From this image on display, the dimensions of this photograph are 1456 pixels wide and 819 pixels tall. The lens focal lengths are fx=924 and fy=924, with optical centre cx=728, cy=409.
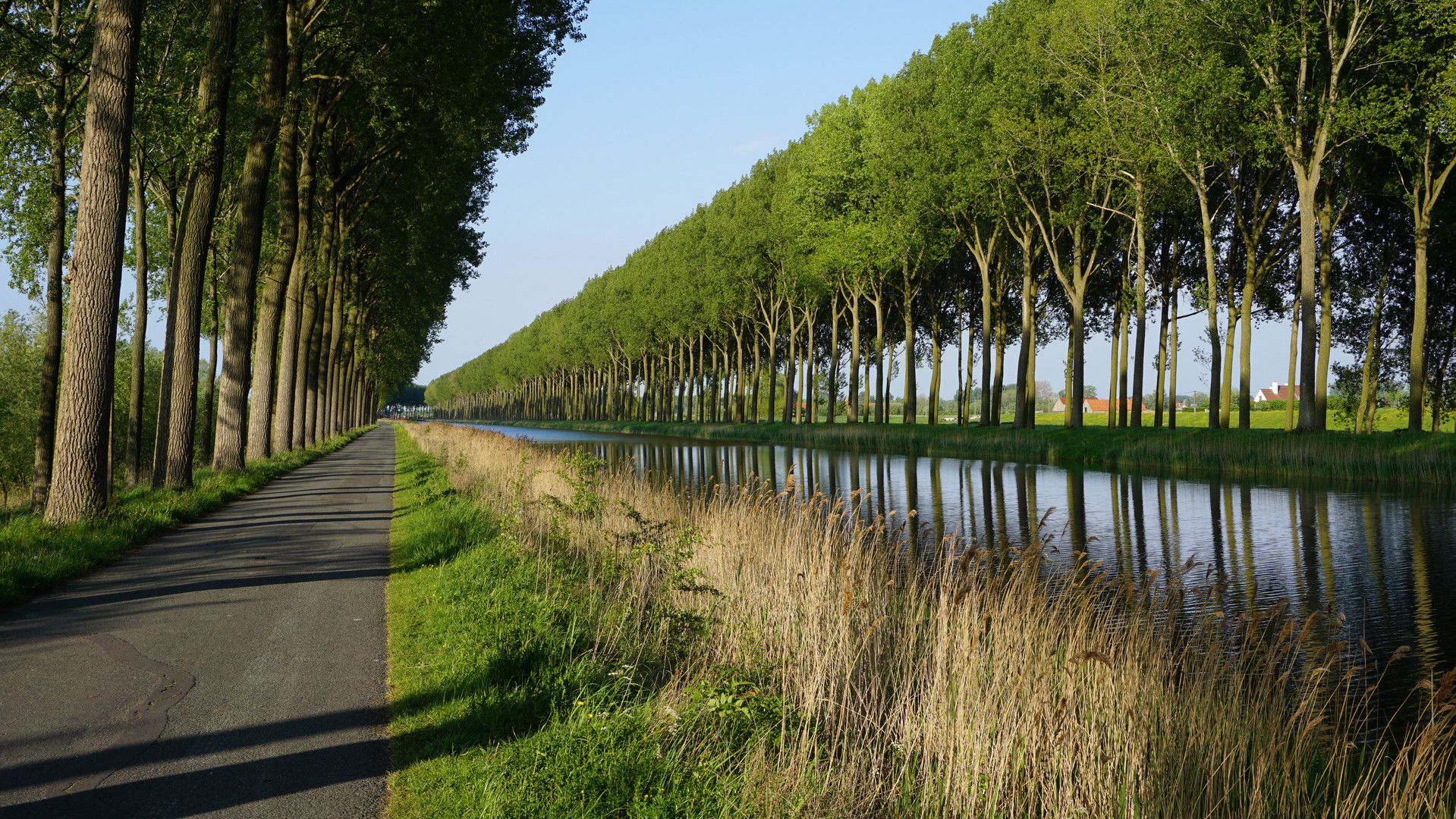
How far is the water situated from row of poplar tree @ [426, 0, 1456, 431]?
7.47 meters

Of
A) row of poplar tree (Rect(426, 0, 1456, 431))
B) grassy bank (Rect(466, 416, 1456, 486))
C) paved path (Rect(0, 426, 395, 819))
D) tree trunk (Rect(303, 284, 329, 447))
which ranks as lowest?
paved path (Rect(0, 426, 395, 819))

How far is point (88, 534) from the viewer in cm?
1141

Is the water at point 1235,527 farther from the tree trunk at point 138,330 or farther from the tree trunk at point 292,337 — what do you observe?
the tree trunk at point 292,337

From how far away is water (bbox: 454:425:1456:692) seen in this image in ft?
31.8

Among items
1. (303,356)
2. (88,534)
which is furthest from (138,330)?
(303,356)

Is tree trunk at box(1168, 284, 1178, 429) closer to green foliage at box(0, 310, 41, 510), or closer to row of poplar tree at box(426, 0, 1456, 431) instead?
row of poplar tree at box(426, 0, 1456, 431)

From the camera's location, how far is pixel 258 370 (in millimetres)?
24875

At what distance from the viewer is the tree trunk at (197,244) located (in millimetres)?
16125

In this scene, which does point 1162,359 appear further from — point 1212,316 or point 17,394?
point 17,394

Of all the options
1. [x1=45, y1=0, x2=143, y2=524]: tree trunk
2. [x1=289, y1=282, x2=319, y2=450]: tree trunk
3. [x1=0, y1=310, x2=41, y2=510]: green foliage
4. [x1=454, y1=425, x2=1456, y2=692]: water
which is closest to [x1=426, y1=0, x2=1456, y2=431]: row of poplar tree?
[x1=454, y1=425, x2=1456, y2=692]: water

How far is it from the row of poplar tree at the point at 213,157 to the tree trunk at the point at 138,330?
5 centimetres

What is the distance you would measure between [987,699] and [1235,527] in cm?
1280

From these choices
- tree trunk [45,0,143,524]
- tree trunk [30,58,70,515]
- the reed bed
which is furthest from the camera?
tree trunk [30,58,70,515]

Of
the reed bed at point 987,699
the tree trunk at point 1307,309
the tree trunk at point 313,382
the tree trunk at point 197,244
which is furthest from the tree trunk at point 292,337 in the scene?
the tree trunk at point 1307,309
